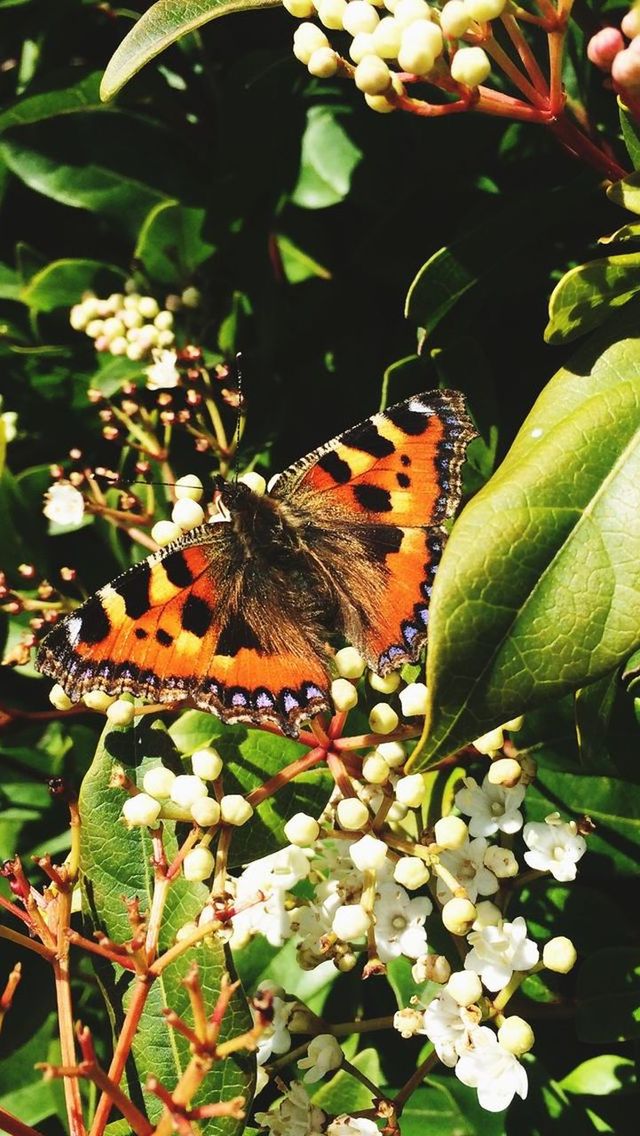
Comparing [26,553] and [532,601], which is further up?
[532,601]

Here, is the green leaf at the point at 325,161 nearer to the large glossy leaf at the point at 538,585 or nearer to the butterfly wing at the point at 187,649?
the butterfly wing at the point at 187,649

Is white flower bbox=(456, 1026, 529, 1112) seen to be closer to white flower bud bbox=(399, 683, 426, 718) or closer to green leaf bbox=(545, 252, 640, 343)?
white flower bud bbox=(399, 683, 426, 718)

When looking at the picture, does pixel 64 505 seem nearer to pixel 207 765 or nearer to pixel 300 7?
pixel 207 765

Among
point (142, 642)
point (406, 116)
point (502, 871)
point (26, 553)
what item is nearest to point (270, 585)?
point (142, 642)

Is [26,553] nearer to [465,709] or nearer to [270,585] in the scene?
[270,585]

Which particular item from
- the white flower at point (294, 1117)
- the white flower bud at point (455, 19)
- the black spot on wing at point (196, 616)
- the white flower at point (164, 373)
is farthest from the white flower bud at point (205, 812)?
the white flower bud at point (455, 19)
